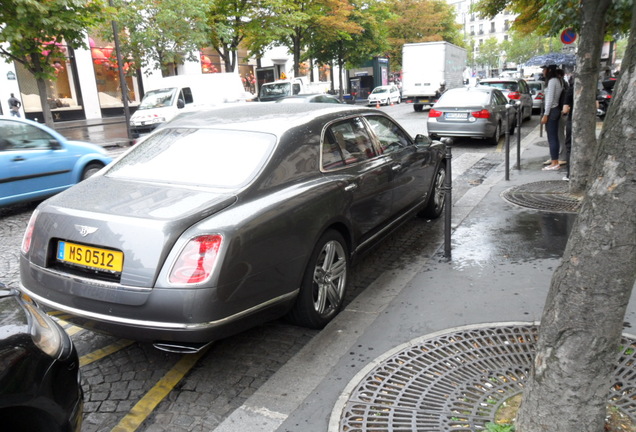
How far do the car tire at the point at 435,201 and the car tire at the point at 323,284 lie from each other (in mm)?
2769

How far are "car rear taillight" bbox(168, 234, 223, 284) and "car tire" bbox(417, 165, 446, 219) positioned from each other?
4140mm

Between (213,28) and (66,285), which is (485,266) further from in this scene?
(213,28)

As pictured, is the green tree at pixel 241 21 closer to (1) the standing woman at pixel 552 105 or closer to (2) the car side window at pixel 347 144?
(1) the standing woman at pixel 552 105

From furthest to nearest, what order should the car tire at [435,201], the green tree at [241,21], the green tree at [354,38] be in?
the green tree at [354,38] → the green tree at [241,21] → the car tire at [435,201]

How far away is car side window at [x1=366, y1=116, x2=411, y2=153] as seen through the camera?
17.4 feet

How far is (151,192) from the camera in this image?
3535 mm

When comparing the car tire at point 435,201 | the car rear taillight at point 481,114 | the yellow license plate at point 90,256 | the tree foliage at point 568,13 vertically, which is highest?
the tree foliage at point 568,13

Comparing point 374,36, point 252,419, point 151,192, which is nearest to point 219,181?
point 151,192

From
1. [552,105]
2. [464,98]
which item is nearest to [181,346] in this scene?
[552,105]

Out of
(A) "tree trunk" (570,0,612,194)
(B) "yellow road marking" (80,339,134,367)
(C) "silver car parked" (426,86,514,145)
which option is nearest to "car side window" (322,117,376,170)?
(B) "yellow road marking" (80,339,134,367)

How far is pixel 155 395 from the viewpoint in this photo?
3.19 meters

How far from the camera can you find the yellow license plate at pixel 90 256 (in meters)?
3.05

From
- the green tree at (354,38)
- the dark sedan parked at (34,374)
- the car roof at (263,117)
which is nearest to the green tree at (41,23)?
the car roof at (263,117)

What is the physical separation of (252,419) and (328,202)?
1.63 meters
